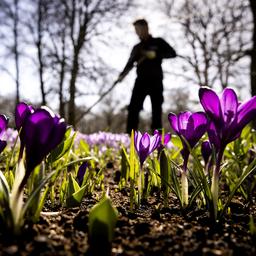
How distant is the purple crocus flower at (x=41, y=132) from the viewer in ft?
3.42

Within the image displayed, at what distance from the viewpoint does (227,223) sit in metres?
1.32

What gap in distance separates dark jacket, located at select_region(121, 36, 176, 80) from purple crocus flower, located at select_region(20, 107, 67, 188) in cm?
497

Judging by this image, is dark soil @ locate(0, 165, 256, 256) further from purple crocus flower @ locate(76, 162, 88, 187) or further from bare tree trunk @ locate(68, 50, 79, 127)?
bare tree trunk @ locate(68, 50, 79, 127)

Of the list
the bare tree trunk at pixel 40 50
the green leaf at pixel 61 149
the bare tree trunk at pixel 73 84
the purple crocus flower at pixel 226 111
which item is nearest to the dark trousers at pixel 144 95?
the green leaf at pixel 61 149

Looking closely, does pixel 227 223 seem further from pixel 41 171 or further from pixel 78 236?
pixel 41 171

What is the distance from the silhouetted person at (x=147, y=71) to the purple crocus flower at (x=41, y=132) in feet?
16.7

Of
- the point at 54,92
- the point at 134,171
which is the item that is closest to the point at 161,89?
the point at 134,171

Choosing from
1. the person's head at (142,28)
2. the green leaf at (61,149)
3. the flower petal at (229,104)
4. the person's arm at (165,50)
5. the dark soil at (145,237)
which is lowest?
the dark soil at (145,237)

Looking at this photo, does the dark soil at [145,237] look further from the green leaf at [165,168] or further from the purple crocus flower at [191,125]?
the purple crocus flower at [191,125]

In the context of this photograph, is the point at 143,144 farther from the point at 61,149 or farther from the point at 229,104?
the point at 229,104

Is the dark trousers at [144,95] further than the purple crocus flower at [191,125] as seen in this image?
Yes

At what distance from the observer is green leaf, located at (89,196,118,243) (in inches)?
37.0

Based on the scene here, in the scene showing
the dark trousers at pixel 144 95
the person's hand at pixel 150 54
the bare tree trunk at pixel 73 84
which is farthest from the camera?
the bare tree trunk at pixel 73 84

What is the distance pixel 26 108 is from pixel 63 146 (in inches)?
15.1
